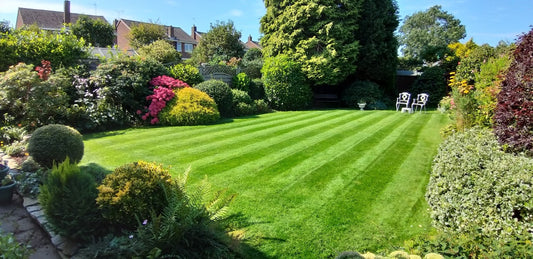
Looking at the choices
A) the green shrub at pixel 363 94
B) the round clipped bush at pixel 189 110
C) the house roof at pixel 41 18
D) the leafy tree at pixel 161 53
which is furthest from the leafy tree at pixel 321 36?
the house roof at pixel 41 18

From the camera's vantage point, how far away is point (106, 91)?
876 centimetres

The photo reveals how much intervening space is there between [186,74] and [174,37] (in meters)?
29.6

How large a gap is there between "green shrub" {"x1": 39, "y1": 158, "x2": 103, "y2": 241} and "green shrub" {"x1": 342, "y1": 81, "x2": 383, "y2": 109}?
1517 cm

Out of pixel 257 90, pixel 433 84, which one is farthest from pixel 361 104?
pixel 433 84

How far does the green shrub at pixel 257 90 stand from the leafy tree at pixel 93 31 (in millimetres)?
21120

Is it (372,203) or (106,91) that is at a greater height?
(106,91)

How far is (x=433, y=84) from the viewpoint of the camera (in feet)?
59.7

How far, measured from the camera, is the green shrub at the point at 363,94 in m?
16.1

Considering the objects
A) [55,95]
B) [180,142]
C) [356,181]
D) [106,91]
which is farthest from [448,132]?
[55,95]

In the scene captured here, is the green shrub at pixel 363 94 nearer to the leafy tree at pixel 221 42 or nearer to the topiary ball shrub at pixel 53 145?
the leafy tree at pixel 221 42

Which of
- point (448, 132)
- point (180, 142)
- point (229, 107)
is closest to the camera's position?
point (180, 142)

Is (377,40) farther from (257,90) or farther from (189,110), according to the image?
(189,110)

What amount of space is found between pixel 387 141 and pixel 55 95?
8998mm

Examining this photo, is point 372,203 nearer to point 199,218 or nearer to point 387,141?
point 199,218
